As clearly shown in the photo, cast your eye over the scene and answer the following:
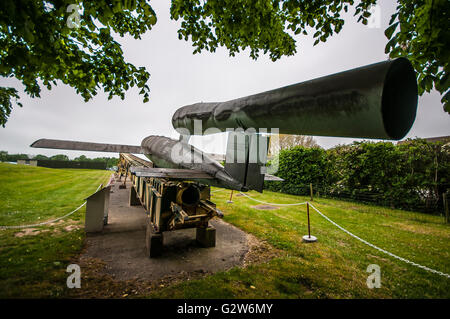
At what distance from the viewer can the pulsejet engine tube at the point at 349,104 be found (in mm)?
415

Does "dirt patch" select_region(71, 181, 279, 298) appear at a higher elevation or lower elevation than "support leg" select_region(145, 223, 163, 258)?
lower

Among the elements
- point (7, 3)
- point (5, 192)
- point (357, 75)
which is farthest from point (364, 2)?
point (5, 192)

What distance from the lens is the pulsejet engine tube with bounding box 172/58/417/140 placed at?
415 millimetres

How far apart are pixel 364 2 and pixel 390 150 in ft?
32.5

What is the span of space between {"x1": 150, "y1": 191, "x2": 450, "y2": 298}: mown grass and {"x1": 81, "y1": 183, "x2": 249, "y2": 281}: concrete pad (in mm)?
576

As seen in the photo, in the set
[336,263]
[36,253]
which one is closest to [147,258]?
[36,253]

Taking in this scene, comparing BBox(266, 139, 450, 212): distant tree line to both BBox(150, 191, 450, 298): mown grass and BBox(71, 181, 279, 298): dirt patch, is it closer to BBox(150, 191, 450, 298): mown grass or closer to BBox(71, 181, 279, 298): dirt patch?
BBox(150, 191, 450, 298): mown grass

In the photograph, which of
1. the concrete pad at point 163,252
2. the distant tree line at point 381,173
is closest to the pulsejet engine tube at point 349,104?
the concrete pad at point 163,252

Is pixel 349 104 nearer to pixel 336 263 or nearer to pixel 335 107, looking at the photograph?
pixel 335 107

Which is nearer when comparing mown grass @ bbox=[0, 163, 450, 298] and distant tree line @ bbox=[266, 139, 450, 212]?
mown grass @ bbox=[0, 163, 450, 298]

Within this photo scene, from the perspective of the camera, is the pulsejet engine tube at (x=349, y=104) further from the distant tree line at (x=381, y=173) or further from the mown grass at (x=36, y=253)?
the distant tree line at (x=381, y=173)

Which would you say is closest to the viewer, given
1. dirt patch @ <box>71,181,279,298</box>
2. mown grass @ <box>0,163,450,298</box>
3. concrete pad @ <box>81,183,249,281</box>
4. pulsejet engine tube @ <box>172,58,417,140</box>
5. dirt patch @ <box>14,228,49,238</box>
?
pulsejet engine tube @ <box>172,58,417,140</box>

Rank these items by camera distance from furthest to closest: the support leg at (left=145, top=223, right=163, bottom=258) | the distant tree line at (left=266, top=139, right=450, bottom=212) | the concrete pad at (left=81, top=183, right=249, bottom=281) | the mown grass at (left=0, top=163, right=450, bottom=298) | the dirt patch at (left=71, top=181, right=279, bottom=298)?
the distant tree line at (left=266, top=139, right=450, bottom=212), the support leg at (left=145, top=223, right=163, bottom=258), the concrete pad at (left=81, top=183, right=249, bottom=281), the dirt patch at (left=71, top=181, right=279, bottom=298), the mown grass at (left=0, top=163, right=450, bottom=298)

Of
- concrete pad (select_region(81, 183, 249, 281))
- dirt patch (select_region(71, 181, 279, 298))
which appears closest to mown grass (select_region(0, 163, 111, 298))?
dirt patch (select_region(71, 181, 279, 298))
